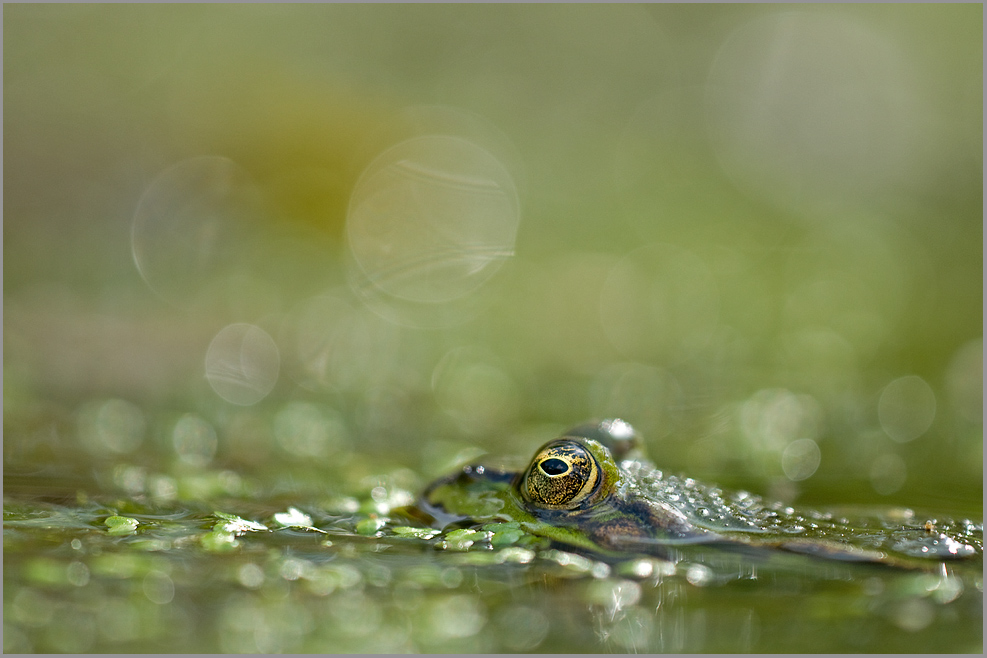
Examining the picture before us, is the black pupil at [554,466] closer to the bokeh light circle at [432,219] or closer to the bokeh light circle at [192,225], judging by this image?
the bokeh light circle at [192,225]

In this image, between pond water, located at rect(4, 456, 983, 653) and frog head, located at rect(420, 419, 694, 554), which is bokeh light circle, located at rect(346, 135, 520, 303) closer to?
→ frog head, located at rect(420, 419, 694, 554)

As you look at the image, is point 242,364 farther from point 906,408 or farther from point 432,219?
point 906,408

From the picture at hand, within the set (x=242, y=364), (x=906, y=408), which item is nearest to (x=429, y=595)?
(x=242, y=364)

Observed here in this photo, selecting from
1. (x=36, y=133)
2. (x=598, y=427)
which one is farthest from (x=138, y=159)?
(x=598, y=427)

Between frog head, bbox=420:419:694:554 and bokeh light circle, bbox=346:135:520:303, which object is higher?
bokeh light circle, bbox=346:135:520:303

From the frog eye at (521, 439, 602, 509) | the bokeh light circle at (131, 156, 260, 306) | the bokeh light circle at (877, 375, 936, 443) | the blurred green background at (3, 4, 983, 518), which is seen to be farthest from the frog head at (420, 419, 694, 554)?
the bokeh light circle at (131, 156, 260, 306)

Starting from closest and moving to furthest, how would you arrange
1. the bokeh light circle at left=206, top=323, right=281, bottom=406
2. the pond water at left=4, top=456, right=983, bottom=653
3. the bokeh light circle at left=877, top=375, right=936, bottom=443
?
the pond water at left=4, top=456, right=983, bottom=653 < the bokeh light circle at left=877, top=375, right=936, bottom=443 < the bokeh light circle at left=206, top=323, right=281, bottom=406

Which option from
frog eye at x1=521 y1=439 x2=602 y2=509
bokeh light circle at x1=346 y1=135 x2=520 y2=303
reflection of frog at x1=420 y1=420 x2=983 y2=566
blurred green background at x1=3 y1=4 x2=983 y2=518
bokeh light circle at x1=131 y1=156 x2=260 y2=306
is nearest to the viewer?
reflection of frog at x1=420 y1=420 x2=983 y2=566
